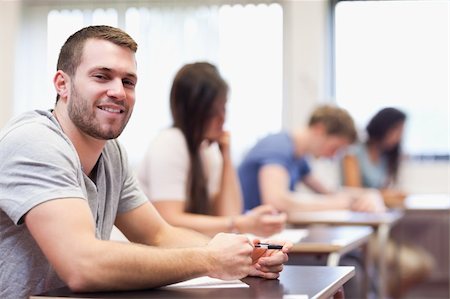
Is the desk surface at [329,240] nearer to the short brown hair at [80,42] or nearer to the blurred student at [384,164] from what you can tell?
the short brown hair at [80,42]

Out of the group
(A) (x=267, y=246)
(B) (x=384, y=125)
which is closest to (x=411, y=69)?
(B) (x=384, y=125)

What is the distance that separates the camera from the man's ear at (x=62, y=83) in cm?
174

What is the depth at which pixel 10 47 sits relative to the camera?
276 inches

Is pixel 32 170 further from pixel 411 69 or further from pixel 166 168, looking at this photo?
pixel 411 69

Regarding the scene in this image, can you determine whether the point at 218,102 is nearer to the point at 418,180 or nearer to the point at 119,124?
the point at 119,124

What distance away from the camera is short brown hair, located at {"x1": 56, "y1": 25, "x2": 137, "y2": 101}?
1722 millimetres

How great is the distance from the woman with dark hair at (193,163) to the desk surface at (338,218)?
793 mm

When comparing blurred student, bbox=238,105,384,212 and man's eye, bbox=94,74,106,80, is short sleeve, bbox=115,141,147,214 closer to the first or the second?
man's eye, bbox=94,74,106,80

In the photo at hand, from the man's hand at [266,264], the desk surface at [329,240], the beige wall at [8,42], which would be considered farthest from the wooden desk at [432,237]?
the man's hand at [266,264]

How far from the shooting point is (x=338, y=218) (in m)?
4.02

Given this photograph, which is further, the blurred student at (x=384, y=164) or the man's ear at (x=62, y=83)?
the blurred student at (x=384, y=164)

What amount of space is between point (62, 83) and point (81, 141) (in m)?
0.13

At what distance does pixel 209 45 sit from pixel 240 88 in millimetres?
415

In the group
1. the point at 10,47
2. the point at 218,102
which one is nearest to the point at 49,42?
the point at 10,47
